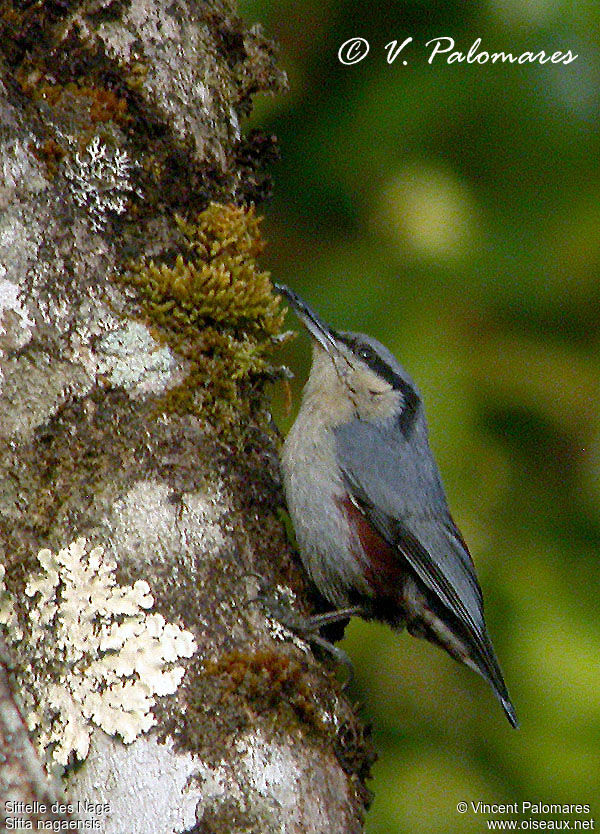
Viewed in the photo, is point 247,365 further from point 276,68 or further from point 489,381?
point 489,381

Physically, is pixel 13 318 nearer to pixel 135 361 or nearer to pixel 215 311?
pixel 135 361

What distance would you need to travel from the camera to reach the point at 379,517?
2.89 metres

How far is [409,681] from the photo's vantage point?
3.43 metres

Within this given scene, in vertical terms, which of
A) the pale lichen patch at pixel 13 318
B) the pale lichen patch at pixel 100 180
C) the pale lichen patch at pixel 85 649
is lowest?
the pale lichen patch at pixel 85 649

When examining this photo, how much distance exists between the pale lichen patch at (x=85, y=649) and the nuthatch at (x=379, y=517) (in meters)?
0.87

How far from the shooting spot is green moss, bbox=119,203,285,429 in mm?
2164

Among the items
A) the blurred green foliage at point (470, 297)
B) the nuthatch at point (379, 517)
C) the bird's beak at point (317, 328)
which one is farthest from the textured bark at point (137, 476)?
the blurred green foliage at point (470, 297)

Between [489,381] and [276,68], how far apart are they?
1.35 m

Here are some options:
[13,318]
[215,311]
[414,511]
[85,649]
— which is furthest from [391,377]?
[85,649]

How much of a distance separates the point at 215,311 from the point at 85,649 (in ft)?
2.99

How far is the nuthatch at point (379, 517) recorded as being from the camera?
2.75 m

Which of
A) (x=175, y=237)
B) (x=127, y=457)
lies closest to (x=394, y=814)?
(x=127, y=457)

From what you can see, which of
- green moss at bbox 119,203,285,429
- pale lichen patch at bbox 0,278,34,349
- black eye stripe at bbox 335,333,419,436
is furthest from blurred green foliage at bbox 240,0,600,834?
pale lichen patch at bbox 0,278,34,349

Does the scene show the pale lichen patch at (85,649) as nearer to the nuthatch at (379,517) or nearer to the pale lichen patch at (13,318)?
the pale lichen patch at (13,318)
